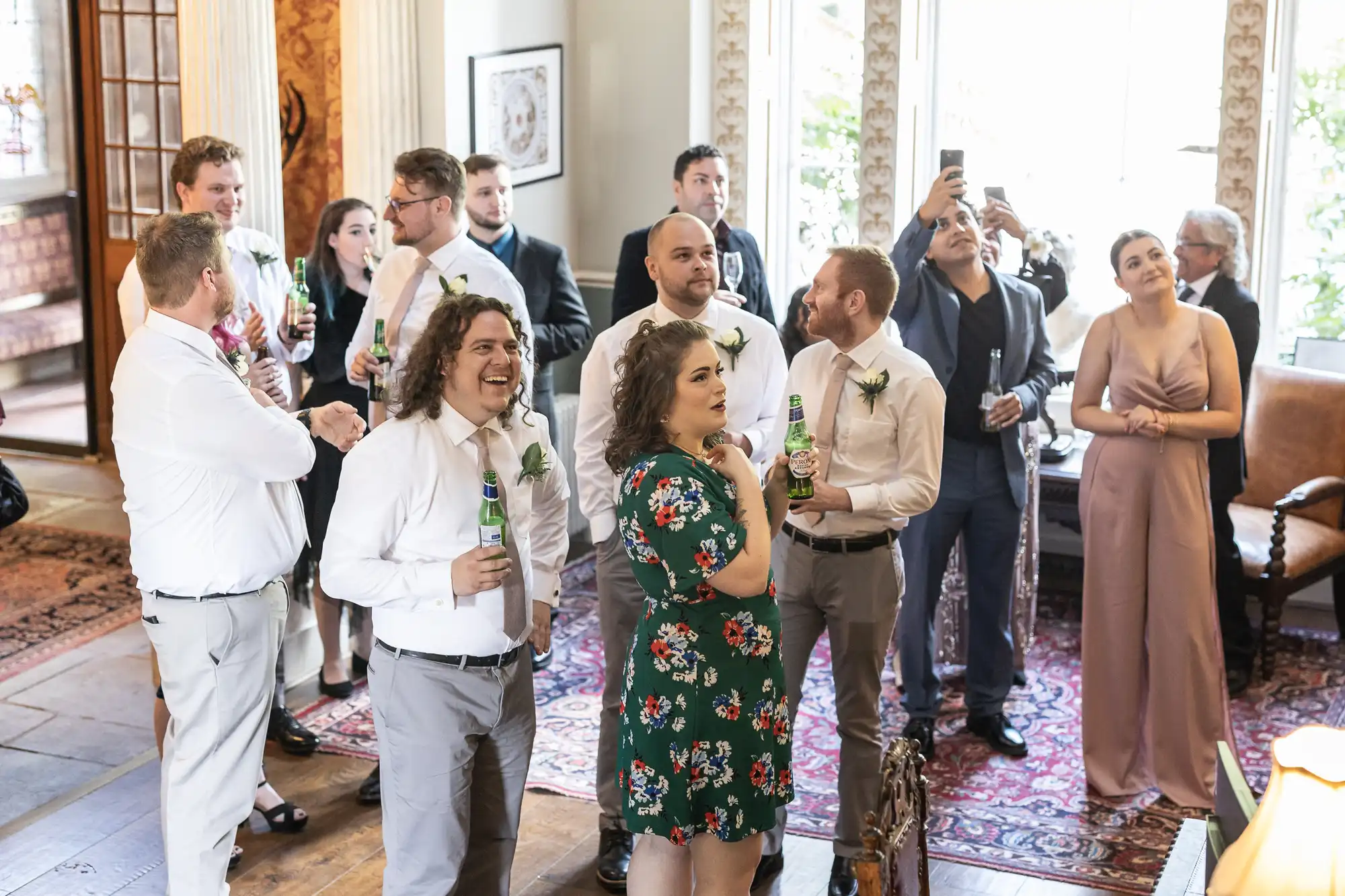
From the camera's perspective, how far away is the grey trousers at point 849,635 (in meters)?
4.25

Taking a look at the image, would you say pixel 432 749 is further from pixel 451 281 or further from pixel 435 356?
pixel 451 281

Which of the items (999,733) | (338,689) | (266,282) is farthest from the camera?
(338,689)

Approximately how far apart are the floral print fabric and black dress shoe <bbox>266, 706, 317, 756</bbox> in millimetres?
2100

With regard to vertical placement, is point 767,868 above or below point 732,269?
below

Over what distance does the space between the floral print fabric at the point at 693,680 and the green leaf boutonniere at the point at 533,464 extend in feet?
0.82

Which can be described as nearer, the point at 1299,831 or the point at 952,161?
the point at 1299,831

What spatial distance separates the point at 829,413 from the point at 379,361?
4.36 ft

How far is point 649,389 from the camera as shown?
3.40m

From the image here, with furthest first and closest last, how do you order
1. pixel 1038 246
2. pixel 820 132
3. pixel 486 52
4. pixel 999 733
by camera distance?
1. pixel 820 132
2. pixel 486 52
3. pixel 1038 246
4. pixel 999 733

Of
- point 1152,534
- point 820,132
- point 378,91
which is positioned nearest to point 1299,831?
point 1152,534

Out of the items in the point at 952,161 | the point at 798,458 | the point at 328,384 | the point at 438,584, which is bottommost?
the point at 438,584

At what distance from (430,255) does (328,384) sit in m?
0.98

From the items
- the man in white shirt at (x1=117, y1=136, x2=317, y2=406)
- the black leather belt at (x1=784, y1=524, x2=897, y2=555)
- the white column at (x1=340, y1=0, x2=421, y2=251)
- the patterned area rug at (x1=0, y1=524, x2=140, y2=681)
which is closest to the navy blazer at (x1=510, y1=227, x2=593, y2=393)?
the man in white shirt at (x1=117, y1=136, x2=317, y2=406)

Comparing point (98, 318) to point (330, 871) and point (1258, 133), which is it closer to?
point (330, 871)
